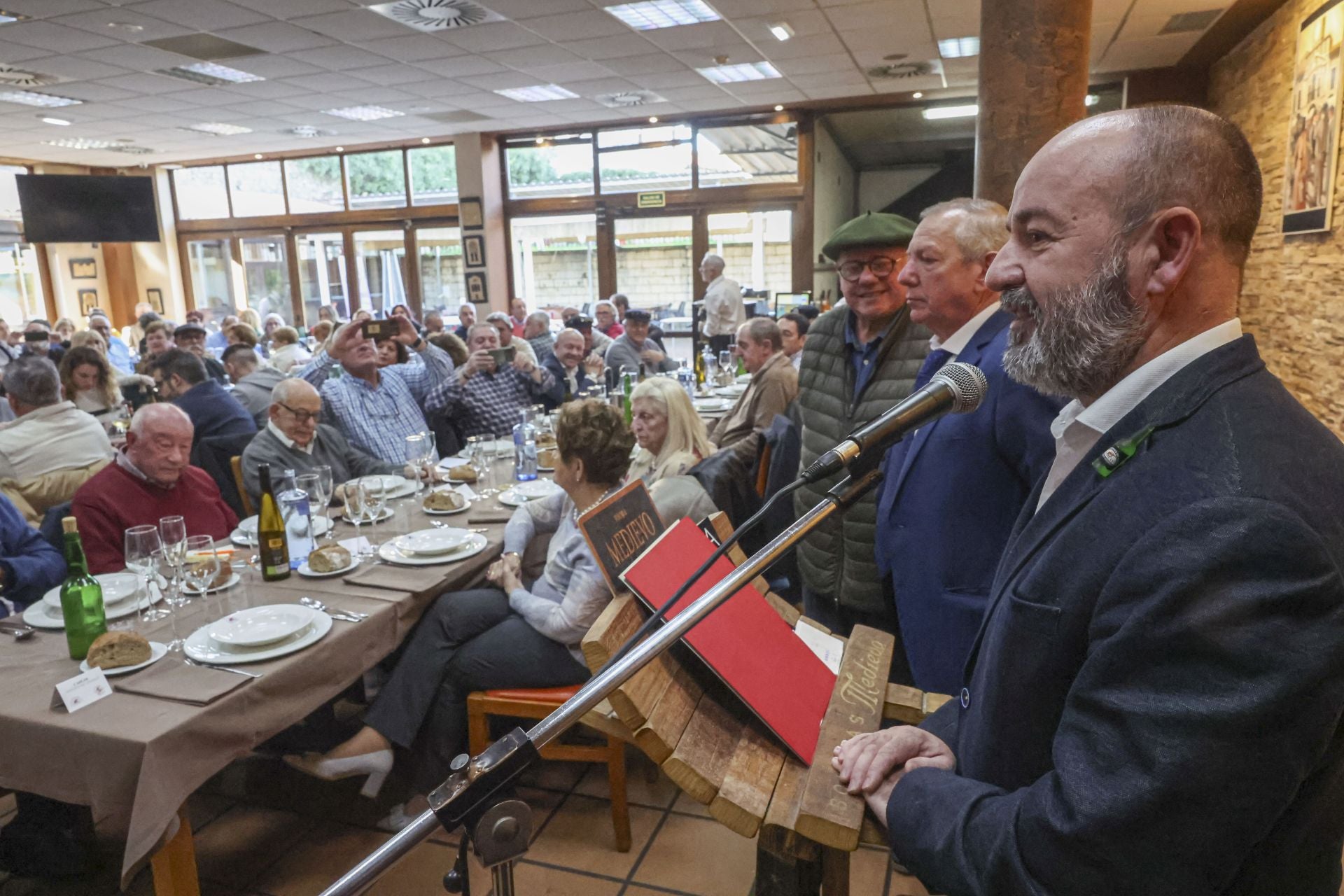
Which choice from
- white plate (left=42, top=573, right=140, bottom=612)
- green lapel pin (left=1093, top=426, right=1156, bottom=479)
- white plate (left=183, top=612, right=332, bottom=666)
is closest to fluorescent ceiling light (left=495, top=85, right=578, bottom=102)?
white plate (left=42, top=573, right=140, bottom=612)

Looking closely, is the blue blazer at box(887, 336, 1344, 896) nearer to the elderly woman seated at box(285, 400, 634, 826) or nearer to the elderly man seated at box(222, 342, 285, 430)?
the elderly woman seated at box(285, 400, 634, 826)

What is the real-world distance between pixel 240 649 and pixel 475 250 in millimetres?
10315

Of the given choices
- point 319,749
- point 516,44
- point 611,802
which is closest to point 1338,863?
point 611,802

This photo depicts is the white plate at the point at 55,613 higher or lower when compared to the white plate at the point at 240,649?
higher

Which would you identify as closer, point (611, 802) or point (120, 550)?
point (611, 802)

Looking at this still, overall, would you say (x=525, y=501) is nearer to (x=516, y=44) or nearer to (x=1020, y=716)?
(x=1020, y=716)

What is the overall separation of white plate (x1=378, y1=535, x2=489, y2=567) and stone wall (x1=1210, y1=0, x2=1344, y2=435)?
441 centimetres

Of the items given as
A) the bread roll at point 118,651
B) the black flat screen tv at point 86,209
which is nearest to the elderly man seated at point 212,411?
the bread roll at point 118,651

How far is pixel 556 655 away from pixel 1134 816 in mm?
1929

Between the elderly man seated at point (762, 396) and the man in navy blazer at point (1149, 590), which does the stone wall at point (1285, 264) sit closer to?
the elderly man seated at point (762, 396)

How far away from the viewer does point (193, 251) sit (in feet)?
44.9

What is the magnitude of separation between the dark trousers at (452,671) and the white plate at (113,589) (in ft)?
2.50

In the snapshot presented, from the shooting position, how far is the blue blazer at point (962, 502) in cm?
161

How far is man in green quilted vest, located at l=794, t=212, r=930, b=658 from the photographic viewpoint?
230 centimetres
